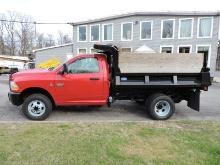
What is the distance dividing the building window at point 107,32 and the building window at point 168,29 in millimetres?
5085

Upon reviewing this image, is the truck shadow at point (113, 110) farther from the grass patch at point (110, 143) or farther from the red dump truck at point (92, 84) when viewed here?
the grass patch at point (110, 143)

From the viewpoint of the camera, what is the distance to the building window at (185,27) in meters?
21.3

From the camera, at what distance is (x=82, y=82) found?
6805mm

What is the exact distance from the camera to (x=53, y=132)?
5547 mm

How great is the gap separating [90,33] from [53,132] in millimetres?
20690

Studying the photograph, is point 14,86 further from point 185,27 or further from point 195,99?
point 185,27

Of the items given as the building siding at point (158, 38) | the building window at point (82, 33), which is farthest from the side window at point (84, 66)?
the building window at point (82, 33)

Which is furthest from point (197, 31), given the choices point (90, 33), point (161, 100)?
point (161, 100)

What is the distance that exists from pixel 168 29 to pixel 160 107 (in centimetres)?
1622

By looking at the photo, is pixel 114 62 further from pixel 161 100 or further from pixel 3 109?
pixel 3 109

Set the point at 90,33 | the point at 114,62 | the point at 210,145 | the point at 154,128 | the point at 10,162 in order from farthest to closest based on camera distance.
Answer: the point at 90,33, the point at 114,62, the point at 154,128, the point at 210,145, the point at 10,162

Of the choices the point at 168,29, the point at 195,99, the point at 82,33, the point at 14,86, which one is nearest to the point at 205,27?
the point at 168,29

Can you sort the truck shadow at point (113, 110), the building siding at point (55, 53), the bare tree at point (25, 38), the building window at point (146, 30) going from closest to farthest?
the truck shadow at point (113, 110), the building window at point (146, 30), the building siding at point (55, 53), the bare tree at point (25, 38)

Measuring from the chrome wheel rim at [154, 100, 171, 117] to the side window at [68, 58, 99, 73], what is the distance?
2.01 meters
